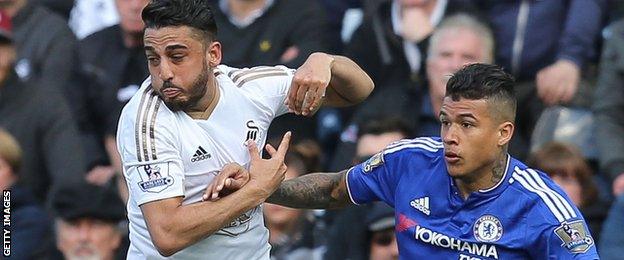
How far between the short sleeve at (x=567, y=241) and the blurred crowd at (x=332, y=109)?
8.16 ft

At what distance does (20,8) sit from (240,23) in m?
1.53

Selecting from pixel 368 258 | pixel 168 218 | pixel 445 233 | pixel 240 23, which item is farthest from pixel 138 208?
pixel 240 23

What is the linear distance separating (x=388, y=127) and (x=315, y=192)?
245cm

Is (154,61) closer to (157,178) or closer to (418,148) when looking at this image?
(157,178)

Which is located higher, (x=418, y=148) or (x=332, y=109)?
(x=418, y=148)

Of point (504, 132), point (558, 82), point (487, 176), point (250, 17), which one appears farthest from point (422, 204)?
point (250, 17)

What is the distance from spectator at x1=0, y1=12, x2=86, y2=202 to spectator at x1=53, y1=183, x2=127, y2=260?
1.54 ft

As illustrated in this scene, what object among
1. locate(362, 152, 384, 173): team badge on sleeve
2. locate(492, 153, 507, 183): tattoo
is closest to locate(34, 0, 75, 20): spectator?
locate(362, 152, 384, 173): team badge on sleeve

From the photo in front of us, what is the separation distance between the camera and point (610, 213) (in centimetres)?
848

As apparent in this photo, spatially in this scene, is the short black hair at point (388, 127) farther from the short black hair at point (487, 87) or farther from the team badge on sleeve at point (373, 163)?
the short black hair at point (487, 87)

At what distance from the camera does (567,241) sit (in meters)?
6.14

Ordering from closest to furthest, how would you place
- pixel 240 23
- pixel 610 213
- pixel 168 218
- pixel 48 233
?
pixel 168 218, pixel 610 213, pixel 48 233, pixel 240 23

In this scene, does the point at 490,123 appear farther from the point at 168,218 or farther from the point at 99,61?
the point at 99,61

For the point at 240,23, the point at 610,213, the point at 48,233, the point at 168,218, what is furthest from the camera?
the point at 240,23
